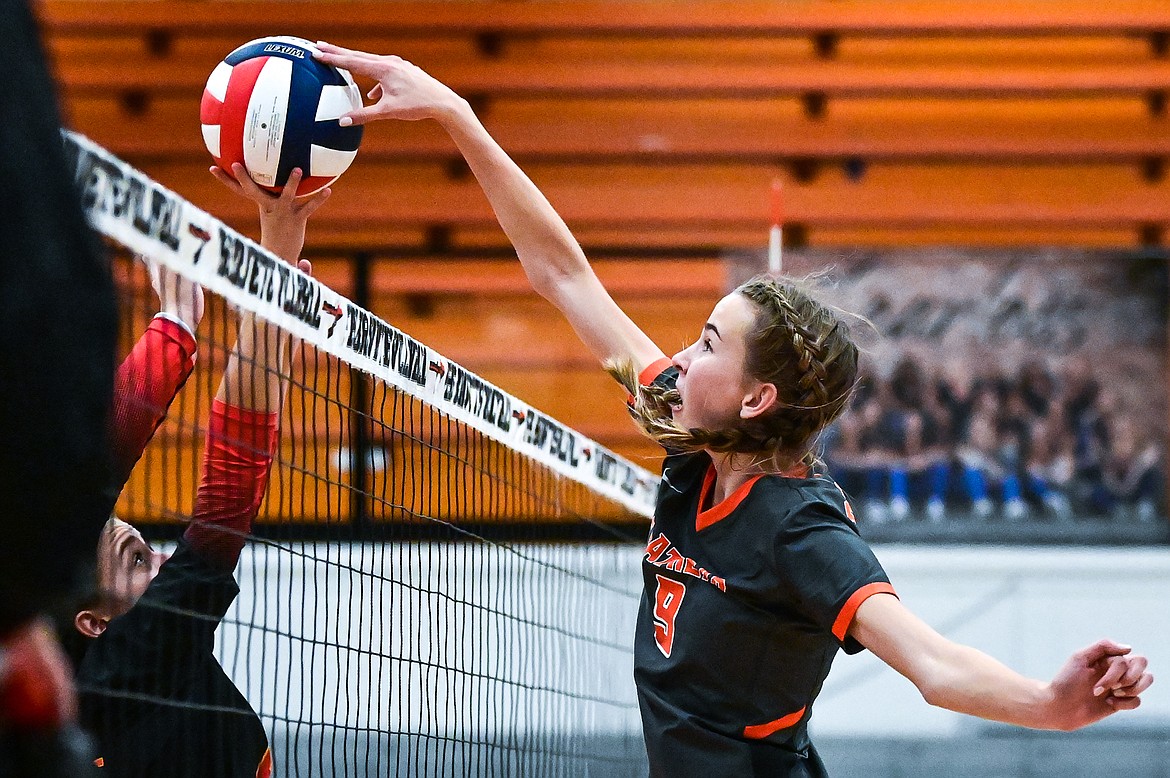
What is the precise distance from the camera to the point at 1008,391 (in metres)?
6.26

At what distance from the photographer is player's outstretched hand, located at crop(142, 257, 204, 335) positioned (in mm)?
2180

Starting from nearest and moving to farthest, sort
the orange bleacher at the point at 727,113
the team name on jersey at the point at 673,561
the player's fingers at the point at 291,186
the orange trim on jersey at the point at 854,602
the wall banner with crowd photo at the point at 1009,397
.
Answer: the orange trim on jersey at the point at 854,602, the team name on jersey at the point at 673,561, the player's fingers at the point at 291,186, the wall banner with crowd photo at the point at 1009,397, the orange bleacher at the point at 727,113

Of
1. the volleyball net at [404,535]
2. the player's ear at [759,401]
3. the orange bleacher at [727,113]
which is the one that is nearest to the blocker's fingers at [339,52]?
the volleyball net at [404,535]

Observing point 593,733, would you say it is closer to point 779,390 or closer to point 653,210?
point 779,390

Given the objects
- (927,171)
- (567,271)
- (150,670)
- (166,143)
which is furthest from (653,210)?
(150,670)

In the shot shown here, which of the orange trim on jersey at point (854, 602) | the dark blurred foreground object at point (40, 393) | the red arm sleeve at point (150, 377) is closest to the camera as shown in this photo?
the dark blurred foreground object at point (40, 393)

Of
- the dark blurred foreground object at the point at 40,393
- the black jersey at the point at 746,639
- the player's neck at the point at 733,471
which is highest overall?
the player's neck at the point at 733,471

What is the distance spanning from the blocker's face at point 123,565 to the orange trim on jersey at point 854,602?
3.90 ft

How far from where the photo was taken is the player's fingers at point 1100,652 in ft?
5.53

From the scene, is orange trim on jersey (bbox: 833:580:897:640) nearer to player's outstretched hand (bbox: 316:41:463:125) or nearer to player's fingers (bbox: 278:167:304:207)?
player's outstretched hand (bbox: 316:41:463:125)

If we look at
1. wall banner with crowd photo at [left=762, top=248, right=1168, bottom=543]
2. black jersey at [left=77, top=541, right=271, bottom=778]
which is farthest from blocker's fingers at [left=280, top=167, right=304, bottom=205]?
wall banner with crowd photo at [left=762, top=248, right=1168, bottom=543]

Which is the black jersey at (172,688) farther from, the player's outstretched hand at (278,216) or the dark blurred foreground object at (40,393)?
the dark blurred foreground object at (40,393)

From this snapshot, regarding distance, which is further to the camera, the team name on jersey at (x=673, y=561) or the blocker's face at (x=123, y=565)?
the blocker's face at (x=123, y=565)

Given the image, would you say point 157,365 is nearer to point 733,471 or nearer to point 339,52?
point 339,52
